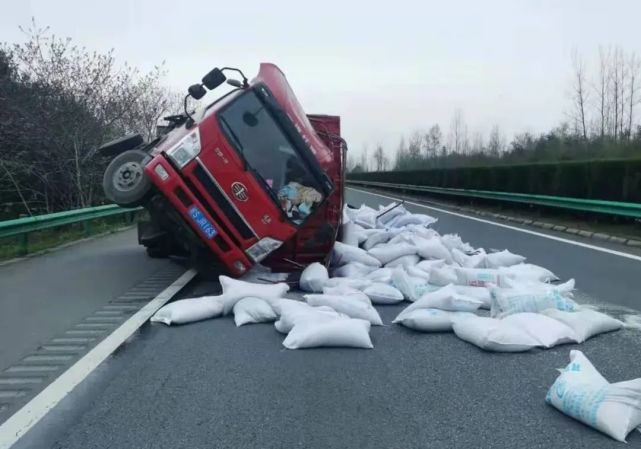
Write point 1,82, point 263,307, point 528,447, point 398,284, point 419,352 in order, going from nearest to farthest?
point 528,447, point 419,352, point 263,307, point 398,284, point 1,82

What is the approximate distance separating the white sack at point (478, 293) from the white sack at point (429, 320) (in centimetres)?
76

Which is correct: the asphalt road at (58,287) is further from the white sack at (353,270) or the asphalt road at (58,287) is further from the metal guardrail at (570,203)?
the metal guardrail at (570,203)

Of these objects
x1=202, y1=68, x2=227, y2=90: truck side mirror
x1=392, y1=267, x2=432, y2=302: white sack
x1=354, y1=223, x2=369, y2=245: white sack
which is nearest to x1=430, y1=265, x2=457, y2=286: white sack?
x1=392, y1=267, x2=432, y2=302: white sack

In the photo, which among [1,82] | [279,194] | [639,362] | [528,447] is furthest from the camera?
[1,82]

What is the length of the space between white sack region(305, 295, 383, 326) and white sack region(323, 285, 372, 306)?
0.71ft

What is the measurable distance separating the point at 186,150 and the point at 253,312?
2.56 metres

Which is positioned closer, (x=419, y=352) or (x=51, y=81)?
(x=419, y=352)

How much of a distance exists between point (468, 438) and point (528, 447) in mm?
320

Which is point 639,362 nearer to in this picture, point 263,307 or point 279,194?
point 263,307

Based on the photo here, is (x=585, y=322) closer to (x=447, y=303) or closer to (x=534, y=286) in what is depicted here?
(x=534, y=286)

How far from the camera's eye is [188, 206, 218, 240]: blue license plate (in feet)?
27.1

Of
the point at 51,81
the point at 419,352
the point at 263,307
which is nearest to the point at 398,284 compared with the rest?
the point at 263,307

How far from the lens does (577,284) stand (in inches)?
355

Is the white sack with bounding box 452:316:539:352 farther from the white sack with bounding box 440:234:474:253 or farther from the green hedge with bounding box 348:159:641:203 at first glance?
the green hedge with bounding box 348:159:641:203
